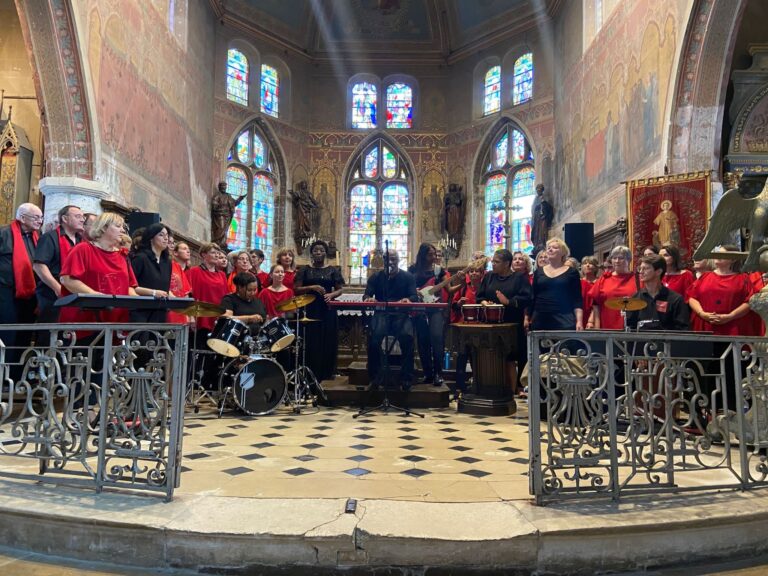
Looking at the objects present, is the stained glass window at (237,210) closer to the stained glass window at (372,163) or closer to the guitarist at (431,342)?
the stained glass window at (372,163)

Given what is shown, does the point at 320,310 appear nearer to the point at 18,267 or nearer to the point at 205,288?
the point at 205,288

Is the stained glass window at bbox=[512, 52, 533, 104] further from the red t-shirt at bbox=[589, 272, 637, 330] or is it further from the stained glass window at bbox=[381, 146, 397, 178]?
the red t-shirt at bbox=[589, 272, 637, 330]

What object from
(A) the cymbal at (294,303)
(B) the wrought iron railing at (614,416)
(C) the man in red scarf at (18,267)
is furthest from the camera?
(A) the cymbal at (294,303)

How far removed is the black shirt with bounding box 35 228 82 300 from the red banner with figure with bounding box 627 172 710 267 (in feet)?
22.8

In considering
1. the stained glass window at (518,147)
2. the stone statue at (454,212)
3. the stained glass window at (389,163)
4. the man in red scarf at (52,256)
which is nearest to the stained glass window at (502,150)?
the stained glass window at (518,147)

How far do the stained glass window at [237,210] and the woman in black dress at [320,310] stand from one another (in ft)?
36.2

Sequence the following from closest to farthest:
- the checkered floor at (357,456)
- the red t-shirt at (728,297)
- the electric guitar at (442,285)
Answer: the checkered floor at (357,456) < the red t-shirt at (728,297) < the electric guitar at (442,285)

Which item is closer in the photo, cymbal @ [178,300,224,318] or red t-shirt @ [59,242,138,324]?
red t-shirt @ [59,242,138,324]

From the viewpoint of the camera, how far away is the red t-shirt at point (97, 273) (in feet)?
13.5

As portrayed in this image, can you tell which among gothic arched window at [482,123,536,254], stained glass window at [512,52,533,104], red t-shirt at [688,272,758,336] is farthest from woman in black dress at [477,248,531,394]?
stained glass window at [512,52,533,104]

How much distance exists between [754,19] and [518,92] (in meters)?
8.90

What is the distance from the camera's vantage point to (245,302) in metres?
6.12

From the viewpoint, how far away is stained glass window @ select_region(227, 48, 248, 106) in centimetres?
1752

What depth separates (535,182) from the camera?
17.0m
